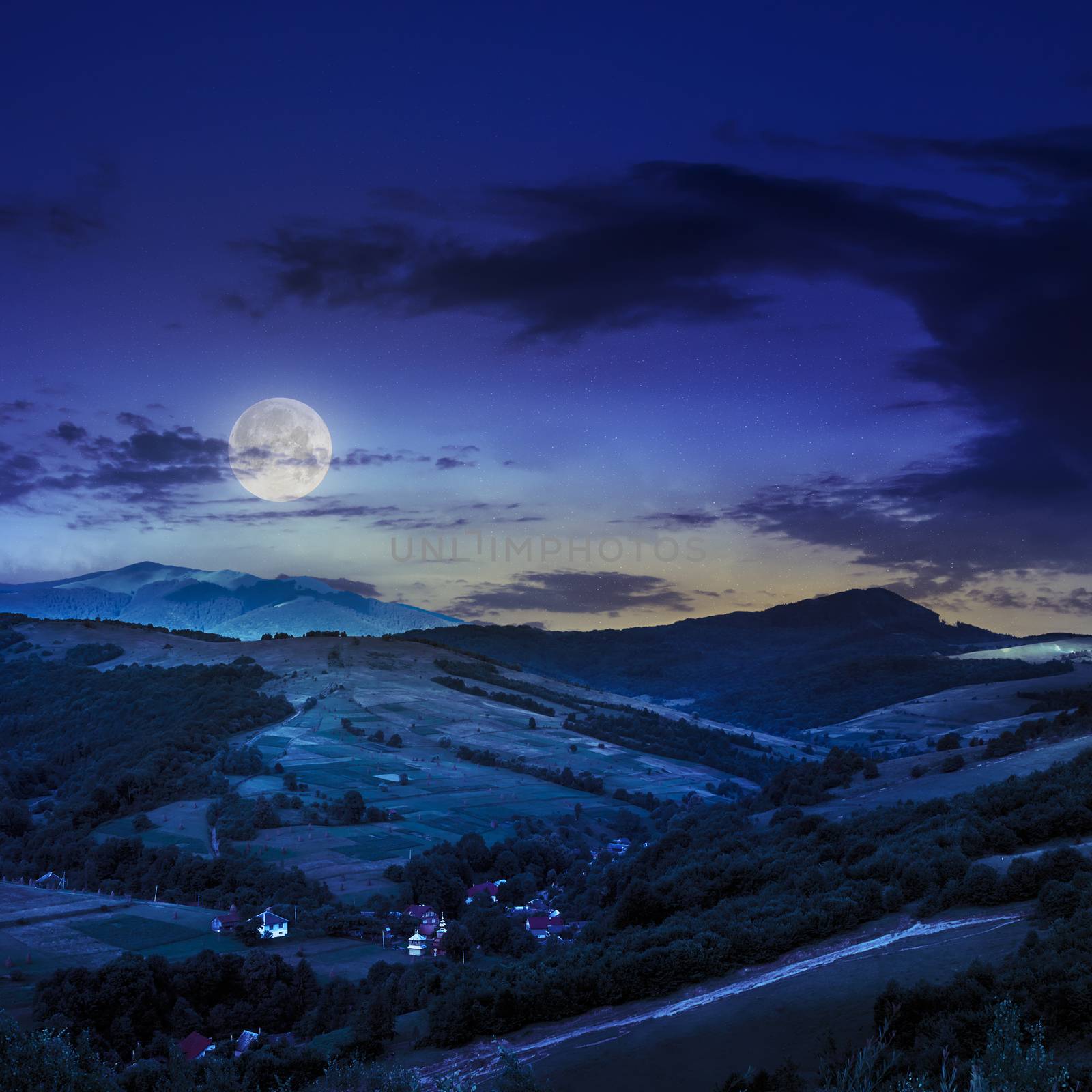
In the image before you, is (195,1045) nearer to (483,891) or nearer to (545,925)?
(545,925)

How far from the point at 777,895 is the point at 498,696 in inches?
5590

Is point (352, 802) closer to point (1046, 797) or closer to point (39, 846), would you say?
point (39, 846)

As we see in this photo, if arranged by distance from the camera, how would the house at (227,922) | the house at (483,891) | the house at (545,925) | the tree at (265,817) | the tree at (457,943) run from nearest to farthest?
the tree at (457,943), the house at (545,925), the house at (227,922), the house at (483,891), the tree at (265,817)

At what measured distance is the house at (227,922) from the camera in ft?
218

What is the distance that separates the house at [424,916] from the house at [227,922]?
1268cm

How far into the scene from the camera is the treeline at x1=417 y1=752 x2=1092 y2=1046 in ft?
117

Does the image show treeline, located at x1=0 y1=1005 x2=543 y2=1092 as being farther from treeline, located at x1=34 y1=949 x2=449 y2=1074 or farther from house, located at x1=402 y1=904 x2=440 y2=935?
house, located at x1=402 y1=904 x2=440 y2=935

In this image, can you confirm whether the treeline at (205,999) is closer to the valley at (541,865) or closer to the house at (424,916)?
the valley at (541,865)

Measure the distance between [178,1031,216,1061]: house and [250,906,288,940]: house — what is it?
18.7 m

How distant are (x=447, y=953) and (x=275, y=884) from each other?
833 inches

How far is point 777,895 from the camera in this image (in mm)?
45438

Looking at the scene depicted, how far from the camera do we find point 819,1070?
2472cm

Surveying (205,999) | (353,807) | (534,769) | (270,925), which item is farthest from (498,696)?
(205,999)

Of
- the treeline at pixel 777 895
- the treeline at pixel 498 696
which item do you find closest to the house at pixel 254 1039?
the treeline at pixel 777 895
